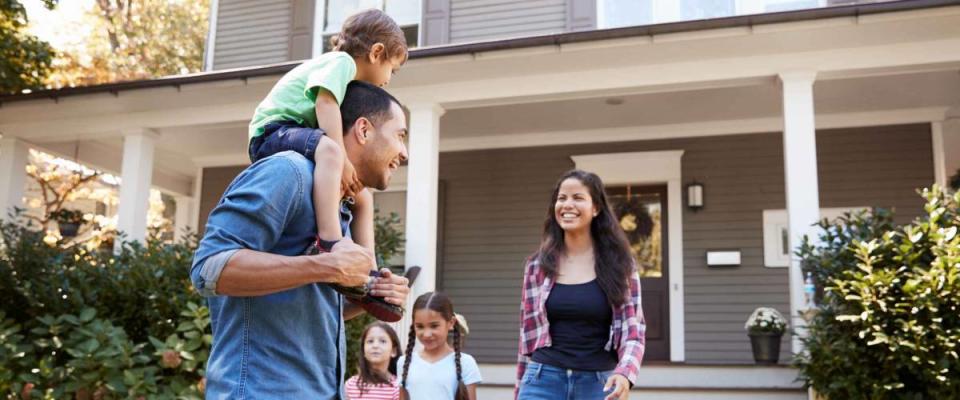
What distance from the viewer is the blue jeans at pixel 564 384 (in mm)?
3281

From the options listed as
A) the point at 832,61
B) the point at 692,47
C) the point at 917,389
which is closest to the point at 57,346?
the point at 692,47

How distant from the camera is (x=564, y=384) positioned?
10.8 ft

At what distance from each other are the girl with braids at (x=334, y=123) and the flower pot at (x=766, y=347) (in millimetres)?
6313

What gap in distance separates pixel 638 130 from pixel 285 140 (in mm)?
8256

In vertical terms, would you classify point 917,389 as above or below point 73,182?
below

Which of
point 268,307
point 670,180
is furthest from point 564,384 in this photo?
point 670,180

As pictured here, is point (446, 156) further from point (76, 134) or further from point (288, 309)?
point (288, 309)

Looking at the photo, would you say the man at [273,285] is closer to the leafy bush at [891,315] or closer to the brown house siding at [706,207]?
the leafy bush at [891,315]

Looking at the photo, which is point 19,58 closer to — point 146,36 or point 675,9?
point 675,9

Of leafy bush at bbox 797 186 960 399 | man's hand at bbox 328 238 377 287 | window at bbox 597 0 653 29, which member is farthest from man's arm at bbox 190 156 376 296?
window at bbox 597 0 653 29

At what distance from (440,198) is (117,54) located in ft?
44.6

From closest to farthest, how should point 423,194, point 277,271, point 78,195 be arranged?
point 277,271
point 423,194
point 78,195

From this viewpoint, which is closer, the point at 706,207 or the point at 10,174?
the point at 706,207

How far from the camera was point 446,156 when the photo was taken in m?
10.6
